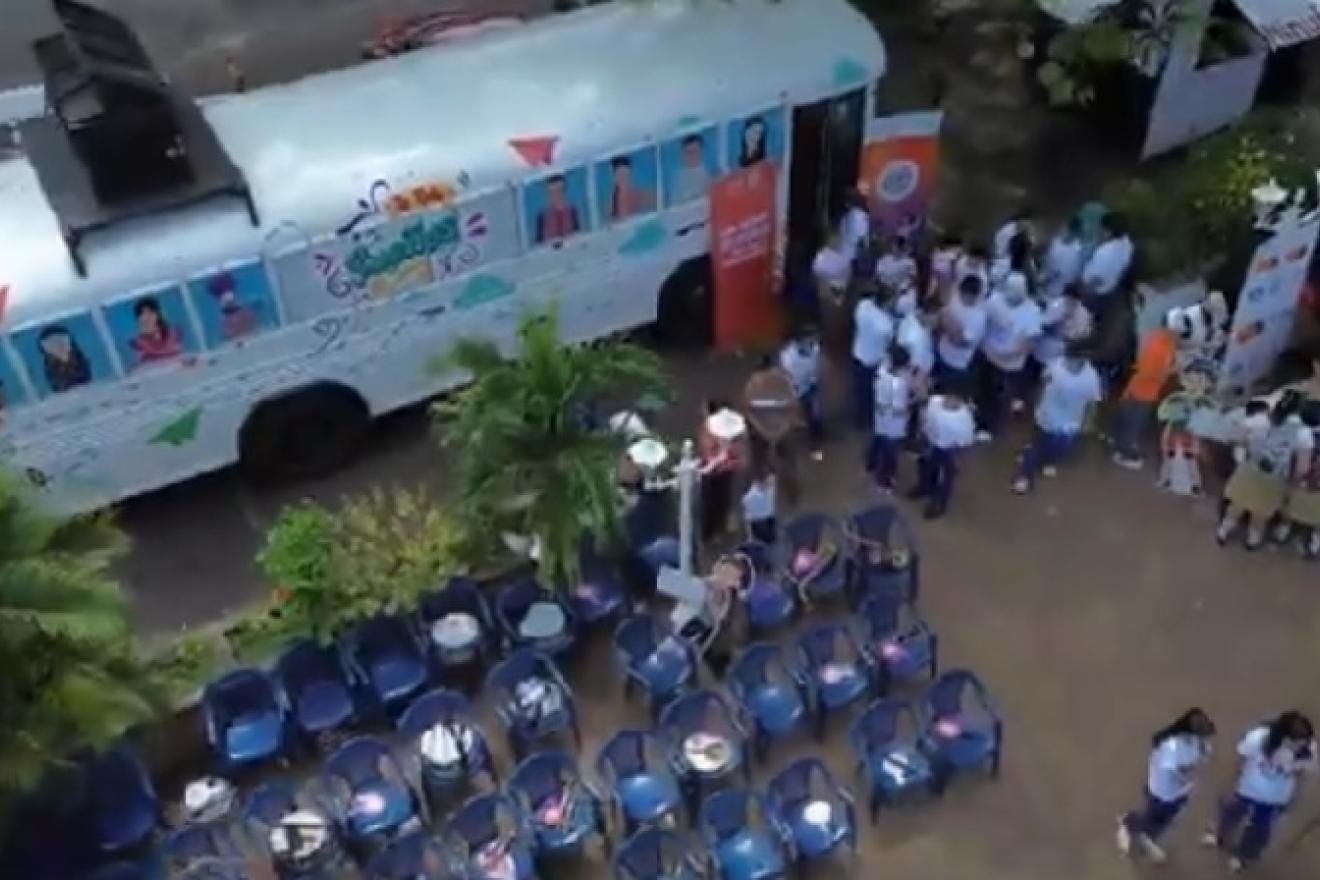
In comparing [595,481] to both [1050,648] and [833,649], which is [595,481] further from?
[1050,648]

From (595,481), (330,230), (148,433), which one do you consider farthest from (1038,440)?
(148,433)

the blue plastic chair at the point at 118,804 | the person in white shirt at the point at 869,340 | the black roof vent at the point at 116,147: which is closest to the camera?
the blue plastic chair at the point at 118,804

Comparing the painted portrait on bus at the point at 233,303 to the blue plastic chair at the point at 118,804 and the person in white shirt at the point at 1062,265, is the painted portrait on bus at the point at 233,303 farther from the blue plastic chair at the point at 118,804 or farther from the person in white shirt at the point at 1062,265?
the person in white shirt at the point at 1062,265

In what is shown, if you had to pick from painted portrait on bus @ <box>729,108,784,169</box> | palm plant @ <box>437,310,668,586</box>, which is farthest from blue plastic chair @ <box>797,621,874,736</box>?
painted portrait on bus @ <box>729,108,784,169</box>

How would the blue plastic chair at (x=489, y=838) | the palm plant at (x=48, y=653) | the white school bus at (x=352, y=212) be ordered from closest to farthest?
the palm plant at (x=48, y=653)
the blue plastic chair at (x=489, y=838)
the white school bus at (x=352, y=212)

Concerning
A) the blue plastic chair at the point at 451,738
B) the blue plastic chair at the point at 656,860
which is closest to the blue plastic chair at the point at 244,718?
the blue plastic chair at the point at 451,738

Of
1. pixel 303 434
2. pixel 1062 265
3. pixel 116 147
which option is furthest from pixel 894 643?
pixel 116 147

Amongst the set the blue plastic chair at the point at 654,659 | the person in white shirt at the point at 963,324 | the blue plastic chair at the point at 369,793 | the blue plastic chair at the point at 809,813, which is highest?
the person in white shirt at the point at 963,324
